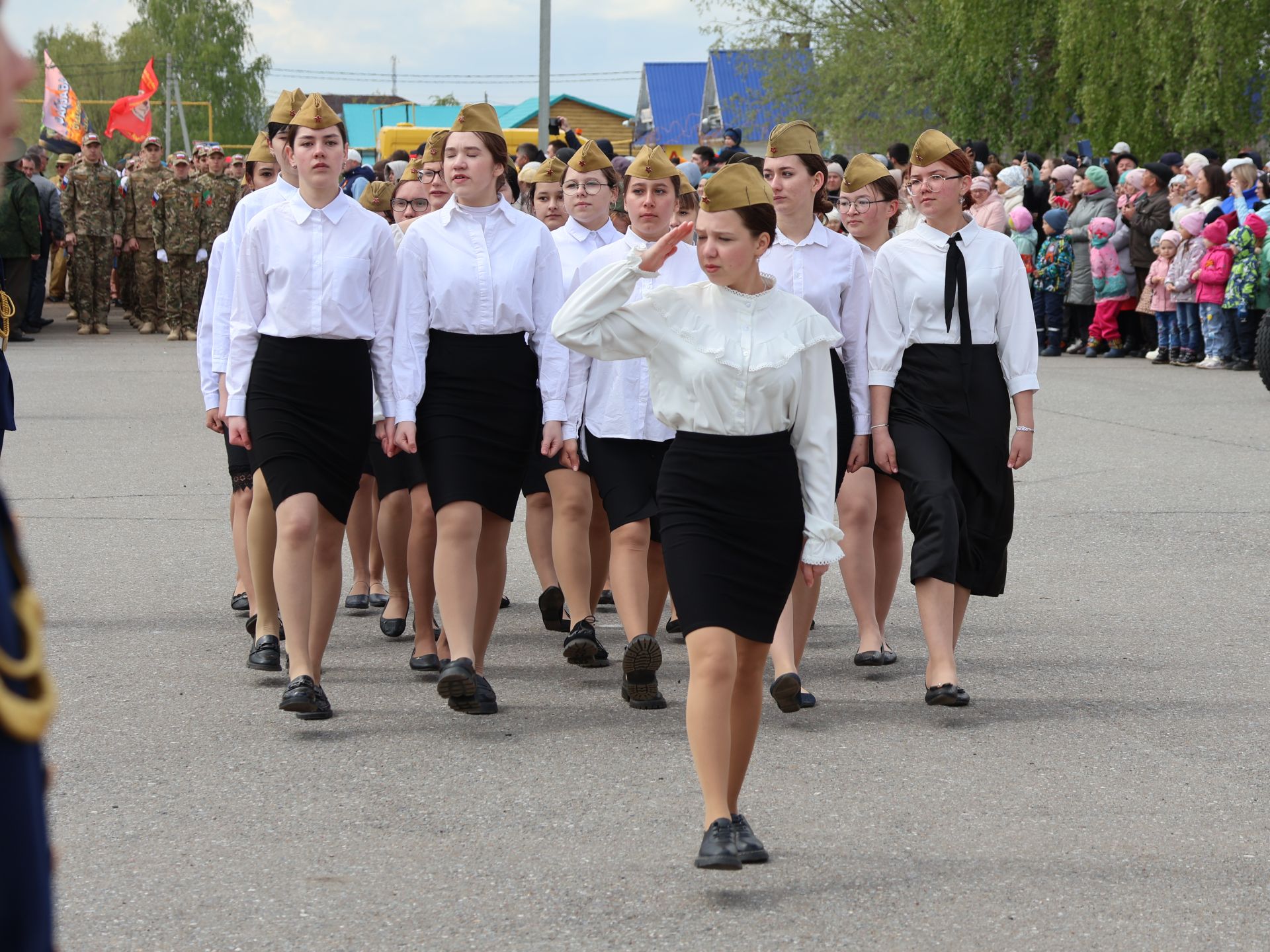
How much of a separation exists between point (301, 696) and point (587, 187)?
273 centimetres

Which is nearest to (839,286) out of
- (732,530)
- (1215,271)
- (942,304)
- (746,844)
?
(942,304)

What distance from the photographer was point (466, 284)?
6.16 metres

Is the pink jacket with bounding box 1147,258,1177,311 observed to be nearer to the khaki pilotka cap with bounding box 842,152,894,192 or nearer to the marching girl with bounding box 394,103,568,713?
the khaki pilotka cap with bounding box 842,152,894,192

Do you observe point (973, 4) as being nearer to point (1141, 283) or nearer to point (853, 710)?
point (1141, 283)

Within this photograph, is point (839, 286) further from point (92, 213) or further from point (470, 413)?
point (92, 213)

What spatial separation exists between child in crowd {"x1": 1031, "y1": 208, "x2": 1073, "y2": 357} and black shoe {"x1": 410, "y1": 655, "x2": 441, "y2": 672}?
15.5 metres

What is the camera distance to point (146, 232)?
23.4 metres

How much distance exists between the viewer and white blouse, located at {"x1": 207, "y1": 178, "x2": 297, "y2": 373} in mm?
6543

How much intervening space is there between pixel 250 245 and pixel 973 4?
86.0ft

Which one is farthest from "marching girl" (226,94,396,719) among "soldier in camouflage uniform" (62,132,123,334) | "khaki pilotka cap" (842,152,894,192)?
"soldier in camouflage uniform" (62,132,123,334)

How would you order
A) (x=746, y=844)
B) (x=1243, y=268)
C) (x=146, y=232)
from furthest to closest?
1. (x=146, y=232)
2. (x=1243, y=268)
3. (x=746, y=844)

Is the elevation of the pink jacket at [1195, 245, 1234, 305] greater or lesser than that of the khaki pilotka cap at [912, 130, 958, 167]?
lesser

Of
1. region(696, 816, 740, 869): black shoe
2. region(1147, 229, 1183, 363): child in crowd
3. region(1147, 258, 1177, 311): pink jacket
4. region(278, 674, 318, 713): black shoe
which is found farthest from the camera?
region(1147, 258, 1177, 311): pink jacket

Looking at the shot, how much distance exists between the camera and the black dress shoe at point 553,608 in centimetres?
753
